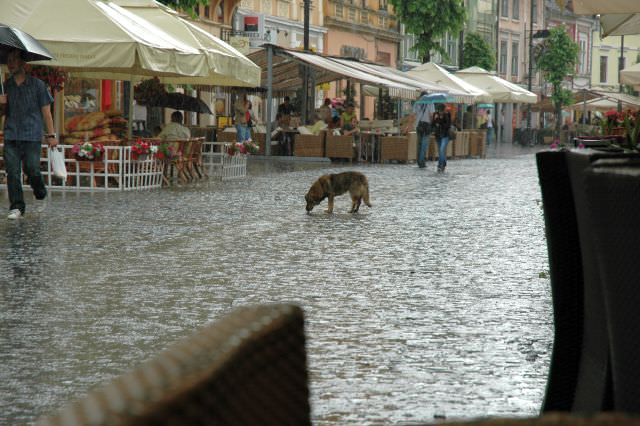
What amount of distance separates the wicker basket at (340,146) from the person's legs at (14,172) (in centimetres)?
2120

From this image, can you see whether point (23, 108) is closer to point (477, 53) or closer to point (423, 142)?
point (423, 142)

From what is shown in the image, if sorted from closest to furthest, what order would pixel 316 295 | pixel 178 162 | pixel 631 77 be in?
1. pixel 316 295
2. pixel 178 162
3. pixel 631 77

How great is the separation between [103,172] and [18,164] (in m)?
5.74

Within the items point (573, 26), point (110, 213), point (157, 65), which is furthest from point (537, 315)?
point (573, 26)

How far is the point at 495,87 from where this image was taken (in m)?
50.4

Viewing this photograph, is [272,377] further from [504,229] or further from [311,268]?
[504,229]

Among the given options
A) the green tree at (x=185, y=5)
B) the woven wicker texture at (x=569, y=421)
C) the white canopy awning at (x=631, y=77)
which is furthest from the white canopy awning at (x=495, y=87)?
the woven wicker texture at (x=569, y=421)

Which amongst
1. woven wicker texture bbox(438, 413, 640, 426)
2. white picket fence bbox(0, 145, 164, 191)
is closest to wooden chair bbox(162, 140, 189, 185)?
white picket fence bbox(0, 145, 164, 191)

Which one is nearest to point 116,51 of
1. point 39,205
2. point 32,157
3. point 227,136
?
point 39,205

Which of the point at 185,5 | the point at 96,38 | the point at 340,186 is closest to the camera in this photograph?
the point at 340,186

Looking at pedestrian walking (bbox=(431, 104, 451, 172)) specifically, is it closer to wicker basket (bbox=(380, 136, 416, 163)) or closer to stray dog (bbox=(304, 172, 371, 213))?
wicker basket (bbox=(380, 136, 416, 163))

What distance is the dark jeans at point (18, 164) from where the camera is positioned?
46.6 ft

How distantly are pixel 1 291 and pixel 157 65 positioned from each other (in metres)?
10.6

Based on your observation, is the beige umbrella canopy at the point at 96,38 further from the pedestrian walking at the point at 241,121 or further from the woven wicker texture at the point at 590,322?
the woven wicker texture at the point at 590,322
